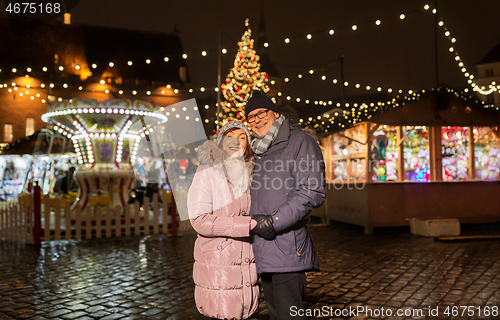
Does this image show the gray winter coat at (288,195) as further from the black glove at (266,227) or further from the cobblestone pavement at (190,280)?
the cobblestone pavement at (190,280)

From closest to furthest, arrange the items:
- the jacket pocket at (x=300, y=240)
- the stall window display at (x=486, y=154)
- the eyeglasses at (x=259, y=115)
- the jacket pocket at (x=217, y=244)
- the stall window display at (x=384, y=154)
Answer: the jacket pocket at (x=300, y=240)
the jacket pocket at (x=217, y=244)
the eyeglasses at (x=259, y=115)
the stall window display at (x=384, y=154)
the stall window display at (x=486, y=154)

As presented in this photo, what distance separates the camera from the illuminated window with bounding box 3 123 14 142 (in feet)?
83.4

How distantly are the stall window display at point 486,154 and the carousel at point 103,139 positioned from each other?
31.6 ft

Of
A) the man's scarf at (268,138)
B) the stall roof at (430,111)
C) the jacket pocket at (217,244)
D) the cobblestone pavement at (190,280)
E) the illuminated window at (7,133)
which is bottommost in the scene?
the cobblestone pavement at (190,280)

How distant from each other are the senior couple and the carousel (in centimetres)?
999

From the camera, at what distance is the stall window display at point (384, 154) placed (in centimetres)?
1081

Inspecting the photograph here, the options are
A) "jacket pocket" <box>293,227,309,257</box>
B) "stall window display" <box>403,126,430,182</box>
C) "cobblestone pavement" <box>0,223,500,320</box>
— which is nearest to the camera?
"jacket pocket" <box>293,227,309,257</box>

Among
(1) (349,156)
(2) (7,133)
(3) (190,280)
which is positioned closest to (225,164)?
(3) (190,280)

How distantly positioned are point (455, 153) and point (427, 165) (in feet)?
3.10

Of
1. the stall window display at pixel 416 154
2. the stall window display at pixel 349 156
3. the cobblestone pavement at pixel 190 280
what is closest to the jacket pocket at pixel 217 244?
the cobblestone pavement at pixel 190 280

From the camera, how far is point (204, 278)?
2744mm

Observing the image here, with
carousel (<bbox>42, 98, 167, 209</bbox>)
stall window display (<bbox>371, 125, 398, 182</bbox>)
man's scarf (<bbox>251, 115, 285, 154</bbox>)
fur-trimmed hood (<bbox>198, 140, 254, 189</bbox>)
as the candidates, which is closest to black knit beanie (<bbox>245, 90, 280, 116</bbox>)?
man's scarf (<bbox>251, 115, 285, 154</bbox>)

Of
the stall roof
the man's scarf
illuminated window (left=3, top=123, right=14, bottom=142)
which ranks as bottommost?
the man's scarf

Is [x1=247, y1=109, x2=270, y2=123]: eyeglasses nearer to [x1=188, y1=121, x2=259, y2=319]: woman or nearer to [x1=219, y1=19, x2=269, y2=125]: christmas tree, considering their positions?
[x1=188, y1=121, x2=259, y2=319]: woman
